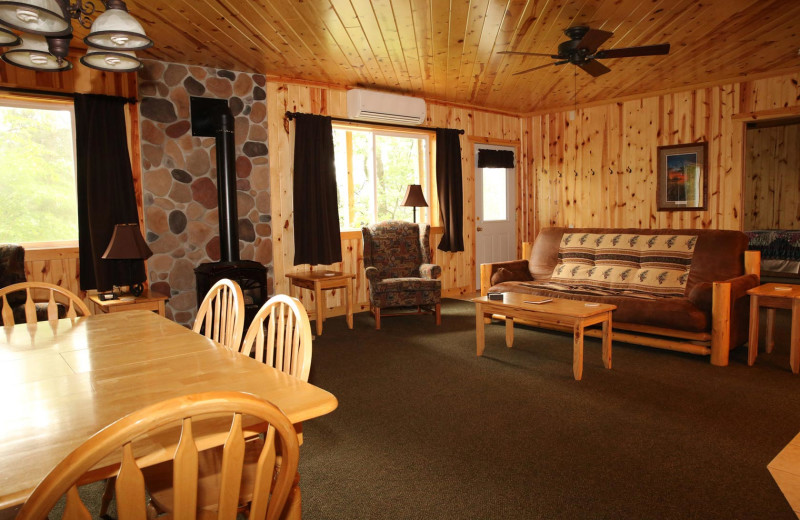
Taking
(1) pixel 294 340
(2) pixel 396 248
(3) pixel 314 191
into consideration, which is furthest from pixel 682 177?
(1) pixel 294 340

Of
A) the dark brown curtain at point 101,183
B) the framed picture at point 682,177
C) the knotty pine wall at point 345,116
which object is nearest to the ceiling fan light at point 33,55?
the dark brown curtain at point 101,183

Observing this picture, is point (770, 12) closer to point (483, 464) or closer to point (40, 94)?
point (483, 464)

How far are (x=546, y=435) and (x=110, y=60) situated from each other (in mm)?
2503

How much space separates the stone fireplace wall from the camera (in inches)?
179

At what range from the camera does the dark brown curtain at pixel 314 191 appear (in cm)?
524

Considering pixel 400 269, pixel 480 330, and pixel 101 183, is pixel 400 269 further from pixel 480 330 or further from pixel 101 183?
pixel 101 183

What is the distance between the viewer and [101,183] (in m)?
4.20

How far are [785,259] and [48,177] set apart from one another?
845 cm

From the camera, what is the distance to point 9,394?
1267mm

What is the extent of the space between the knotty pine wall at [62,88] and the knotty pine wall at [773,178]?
29.0 ft

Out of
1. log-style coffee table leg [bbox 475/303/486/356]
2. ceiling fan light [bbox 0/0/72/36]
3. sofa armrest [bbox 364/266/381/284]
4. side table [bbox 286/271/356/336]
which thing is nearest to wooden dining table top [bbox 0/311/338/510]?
ceiling fan light [bbox 0/0/72/36]

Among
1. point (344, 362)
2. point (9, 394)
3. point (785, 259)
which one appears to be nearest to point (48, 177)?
point (344, 362)

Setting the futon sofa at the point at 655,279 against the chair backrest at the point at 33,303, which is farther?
the futon sofa at the point at 655,279

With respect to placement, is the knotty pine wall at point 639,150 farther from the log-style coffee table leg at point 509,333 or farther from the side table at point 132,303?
the side table at point 132,303
